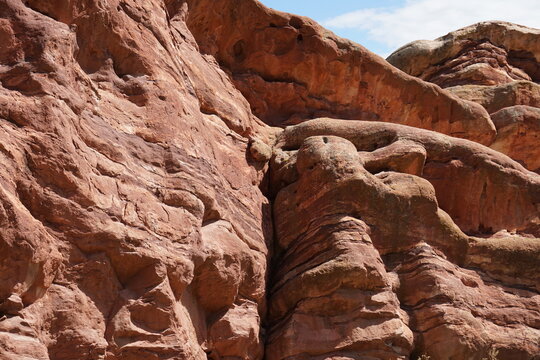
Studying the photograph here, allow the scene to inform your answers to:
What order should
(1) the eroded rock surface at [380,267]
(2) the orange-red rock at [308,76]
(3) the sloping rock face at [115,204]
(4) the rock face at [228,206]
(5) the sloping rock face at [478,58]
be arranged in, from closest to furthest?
(3) the sloping rock face at [115,204] → (4) the rock face at [228,206] → (1) the eroded rock surface at [380,267] → (2) the orange-red rock at [308,76] → (5) the sloping rock face at [478,58]

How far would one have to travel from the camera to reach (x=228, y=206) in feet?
49.1

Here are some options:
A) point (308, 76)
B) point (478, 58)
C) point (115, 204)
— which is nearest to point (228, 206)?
point (115, 204)

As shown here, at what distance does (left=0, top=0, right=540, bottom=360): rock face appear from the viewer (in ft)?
35.9

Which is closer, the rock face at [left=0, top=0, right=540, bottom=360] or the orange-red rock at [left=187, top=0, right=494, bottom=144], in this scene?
the rock face at [left=0, top=0, right=540, bottom=360]

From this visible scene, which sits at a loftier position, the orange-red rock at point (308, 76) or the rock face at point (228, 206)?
the orange-red rock at point (308, 76)

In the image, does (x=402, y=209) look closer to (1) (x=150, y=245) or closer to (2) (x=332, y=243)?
(2) (x=332, y=243)

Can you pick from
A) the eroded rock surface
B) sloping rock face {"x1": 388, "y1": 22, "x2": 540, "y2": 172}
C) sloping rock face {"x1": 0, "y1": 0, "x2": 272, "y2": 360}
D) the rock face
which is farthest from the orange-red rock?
sloping rock face {"x1": 0, "y1": 0, "x2": 272, "y2": 360}

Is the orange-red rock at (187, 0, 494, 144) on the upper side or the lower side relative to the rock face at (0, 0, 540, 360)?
upper

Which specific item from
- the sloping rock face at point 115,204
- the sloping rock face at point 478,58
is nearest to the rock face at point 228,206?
the sloping rock face at point 115,204

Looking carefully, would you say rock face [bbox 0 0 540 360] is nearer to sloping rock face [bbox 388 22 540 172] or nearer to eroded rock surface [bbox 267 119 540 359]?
eroded rock surface [bbox 267 119 540 359]

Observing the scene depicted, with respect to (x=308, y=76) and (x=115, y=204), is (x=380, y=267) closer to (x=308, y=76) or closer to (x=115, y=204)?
(x=115, y=204)

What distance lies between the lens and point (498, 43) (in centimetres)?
3275

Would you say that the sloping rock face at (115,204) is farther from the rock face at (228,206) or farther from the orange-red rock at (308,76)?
the orange-red rock at (308,76)

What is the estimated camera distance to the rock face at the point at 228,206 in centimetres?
1094
